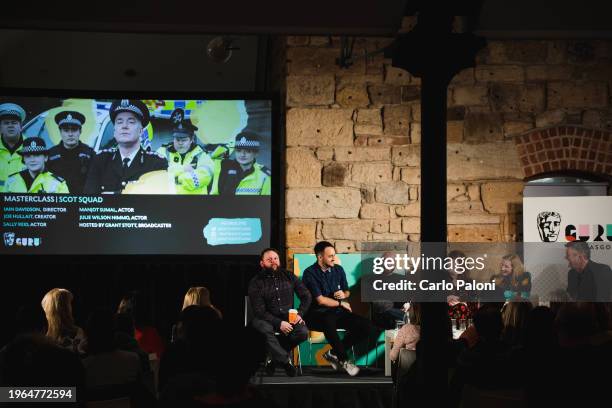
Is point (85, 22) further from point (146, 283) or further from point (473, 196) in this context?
point (473, 196)

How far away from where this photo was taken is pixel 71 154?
7836 mm

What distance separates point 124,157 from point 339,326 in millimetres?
2690

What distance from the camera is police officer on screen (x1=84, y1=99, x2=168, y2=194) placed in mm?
7863

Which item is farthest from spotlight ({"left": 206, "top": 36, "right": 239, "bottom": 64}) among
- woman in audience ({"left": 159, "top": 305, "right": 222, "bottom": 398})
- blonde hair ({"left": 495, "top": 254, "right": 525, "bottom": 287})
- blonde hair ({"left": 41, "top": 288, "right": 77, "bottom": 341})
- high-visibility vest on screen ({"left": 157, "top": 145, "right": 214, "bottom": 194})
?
woman in audience ({"left": 159, "top": 305, "right": 222, "bottom": 398})

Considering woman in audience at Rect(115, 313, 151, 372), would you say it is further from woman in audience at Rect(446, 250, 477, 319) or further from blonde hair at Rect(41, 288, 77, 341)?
woman in audience at Rect(446, 250, 477, 319)

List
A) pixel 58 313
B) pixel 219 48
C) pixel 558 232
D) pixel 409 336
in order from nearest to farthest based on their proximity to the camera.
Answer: pixel 58 313
pixel 409 336
pixel 558 232
pixel 219 48

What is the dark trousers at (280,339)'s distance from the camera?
650cm

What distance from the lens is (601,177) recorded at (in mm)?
8023

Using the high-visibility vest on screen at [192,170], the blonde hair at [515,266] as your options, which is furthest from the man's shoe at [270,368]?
the blonde hair at [515,266]

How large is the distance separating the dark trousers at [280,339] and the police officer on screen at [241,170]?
5.63 ft

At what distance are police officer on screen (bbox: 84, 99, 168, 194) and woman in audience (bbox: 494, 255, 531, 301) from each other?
3291 mm

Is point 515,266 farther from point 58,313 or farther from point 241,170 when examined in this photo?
point 58,313

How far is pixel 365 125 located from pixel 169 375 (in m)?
4.99

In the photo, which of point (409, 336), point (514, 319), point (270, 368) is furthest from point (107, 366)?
point (270, 368)
